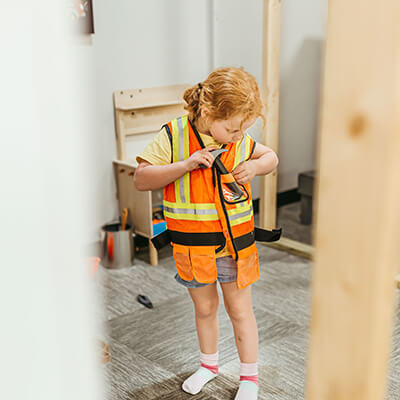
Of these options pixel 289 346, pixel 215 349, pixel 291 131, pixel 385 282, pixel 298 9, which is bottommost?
pixel 289 346

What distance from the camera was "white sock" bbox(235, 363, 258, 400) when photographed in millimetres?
1771

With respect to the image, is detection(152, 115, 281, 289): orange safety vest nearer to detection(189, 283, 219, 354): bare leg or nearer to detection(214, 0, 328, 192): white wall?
detection(189, 283, 219, 354): bare leg

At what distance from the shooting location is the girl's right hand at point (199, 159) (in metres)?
1.53

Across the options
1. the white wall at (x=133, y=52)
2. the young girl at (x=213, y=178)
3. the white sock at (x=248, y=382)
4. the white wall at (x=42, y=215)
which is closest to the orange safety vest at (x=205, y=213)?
the young girl at (x=213, y=178)

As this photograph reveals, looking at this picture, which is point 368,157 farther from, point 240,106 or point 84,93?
point 240,106

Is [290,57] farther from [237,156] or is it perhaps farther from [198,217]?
[198,217]

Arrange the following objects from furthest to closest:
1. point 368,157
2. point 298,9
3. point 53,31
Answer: point 298,9 < point 368,157 < point 53,31

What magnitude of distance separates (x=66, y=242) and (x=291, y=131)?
10.8ft

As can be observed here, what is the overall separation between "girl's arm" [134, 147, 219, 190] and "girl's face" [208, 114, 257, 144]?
5 cm

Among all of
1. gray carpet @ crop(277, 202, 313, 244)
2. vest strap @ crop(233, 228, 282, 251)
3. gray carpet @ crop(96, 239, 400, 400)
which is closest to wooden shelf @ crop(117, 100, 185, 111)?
gray carpet @ crop(96, 239, 400, 400)

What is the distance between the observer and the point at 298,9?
3.59 metres

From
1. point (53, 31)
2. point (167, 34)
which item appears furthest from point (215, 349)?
point (167, 34)

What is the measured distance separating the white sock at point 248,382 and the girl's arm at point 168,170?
680 millimetres

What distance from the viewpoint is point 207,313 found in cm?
177
